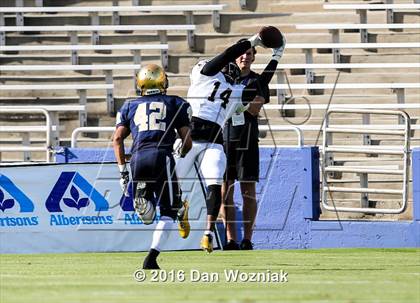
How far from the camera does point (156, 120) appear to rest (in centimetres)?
966

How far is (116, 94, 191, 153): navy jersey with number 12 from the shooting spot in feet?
31.7

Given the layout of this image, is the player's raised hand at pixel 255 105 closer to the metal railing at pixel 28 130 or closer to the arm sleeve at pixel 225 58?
the arm sleeve at pixel 225 58

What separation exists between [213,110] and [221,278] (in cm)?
310

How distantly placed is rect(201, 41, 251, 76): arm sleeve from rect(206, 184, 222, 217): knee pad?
44.8 inches

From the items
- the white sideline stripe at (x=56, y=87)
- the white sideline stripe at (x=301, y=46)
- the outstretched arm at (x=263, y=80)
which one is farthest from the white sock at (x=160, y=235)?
the white sideline stripe at (x=301, y=46)

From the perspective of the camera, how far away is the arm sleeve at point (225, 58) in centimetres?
1091

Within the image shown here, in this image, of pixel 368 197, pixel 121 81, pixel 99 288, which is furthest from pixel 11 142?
pixel 99 288

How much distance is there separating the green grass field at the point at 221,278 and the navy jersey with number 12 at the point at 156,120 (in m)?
1.07

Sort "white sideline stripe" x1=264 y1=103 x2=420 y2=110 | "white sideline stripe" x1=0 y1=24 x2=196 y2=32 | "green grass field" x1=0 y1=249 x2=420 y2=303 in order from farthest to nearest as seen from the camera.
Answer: "white sideline stripe" x1=0 y1=24 x2=196 y2=32
"white sideline stripe" x1=264 y1=103 x2=420 y2=110
"green grass field" x1=0 y1=249 x2=420 y2=303

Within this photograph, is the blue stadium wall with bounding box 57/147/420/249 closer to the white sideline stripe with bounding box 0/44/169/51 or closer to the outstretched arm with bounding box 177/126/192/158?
the outstretched arm with bounding box 177/126/192/158

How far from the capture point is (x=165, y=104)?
9703mm

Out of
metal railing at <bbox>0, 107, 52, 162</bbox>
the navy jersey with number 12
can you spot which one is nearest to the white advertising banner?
metal railing at <bbox>0, 107, 52, 162</bbox>

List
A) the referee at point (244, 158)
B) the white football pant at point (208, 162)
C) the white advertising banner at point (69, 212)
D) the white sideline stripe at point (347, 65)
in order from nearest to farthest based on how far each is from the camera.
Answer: the white football pant at point (208, 162)
the referee at point (244, 158)
the white advertising banner at point (69, 212)
the white sideline stripe at point (347, 65)

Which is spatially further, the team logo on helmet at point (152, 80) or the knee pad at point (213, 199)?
the knee pad at point (213, 199)
